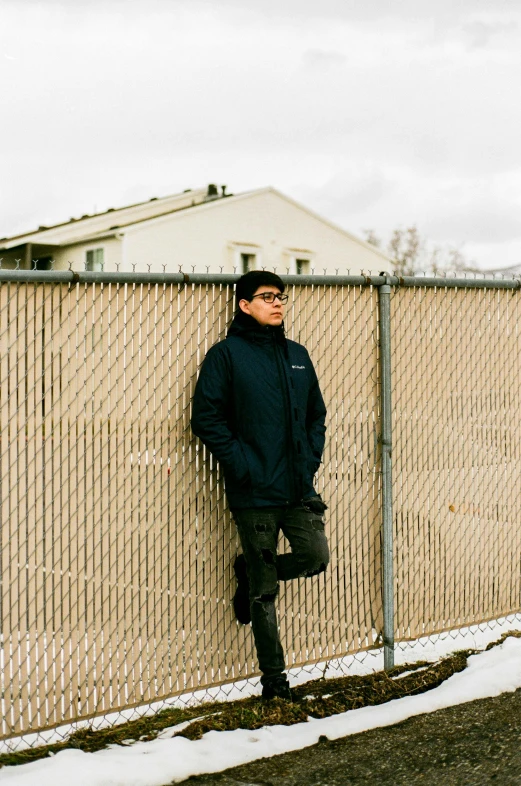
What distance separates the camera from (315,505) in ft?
14.8

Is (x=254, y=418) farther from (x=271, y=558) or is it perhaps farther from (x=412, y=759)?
(x=412, y=759)

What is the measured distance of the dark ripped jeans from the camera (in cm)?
439

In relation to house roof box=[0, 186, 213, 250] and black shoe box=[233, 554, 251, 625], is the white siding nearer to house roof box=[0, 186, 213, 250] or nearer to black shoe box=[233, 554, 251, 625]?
house roof box=[0, 186, 213, 250]

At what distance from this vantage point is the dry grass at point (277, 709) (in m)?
4.02

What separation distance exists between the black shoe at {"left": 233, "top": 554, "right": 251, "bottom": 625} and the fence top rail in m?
1.39

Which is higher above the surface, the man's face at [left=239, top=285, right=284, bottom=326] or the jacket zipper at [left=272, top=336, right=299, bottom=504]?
the man's face at [left=239, top=285, right=284, bottom=326]

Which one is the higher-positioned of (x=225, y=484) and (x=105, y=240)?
(x=105, y=240)

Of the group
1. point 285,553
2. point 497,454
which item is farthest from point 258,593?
point 497,454

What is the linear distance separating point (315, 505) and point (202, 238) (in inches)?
951

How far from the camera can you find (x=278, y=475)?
4363 millimetres

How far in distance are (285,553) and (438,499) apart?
114cm

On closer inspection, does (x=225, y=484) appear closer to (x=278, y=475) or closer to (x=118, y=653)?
(x=278, y=475)

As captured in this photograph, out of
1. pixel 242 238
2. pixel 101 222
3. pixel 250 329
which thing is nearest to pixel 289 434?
pixel 250 329

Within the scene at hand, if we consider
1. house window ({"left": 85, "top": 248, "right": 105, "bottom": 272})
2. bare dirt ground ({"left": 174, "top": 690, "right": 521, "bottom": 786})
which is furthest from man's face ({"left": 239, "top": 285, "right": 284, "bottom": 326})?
house window ({"left": 85, "top": 248, "right": 105, "bottom": 272})
